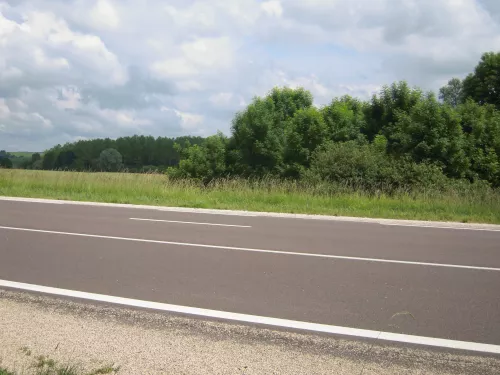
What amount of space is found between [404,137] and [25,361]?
84.5ft

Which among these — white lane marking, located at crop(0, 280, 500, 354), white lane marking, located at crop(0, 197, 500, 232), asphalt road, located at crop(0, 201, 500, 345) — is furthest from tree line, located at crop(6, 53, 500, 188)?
white lane marking, located at crop(0, 280, 500, 354)

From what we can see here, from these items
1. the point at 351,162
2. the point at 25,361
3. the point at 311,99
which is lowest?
the point at 25,361

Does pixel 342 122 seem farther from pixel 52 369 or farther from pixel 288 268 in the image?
pixel 52 369

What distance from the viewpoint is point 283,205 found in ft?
54.9

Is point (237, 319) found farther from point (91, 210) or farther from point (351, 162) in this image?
point (351, 162)

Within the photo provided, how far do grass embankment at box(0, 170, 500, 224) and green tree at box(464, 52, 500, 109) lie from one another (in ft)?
79.5

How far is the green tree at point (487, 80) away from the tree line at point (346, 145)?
0.08m

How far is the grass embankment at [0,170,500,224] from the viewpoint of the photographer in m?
15.3

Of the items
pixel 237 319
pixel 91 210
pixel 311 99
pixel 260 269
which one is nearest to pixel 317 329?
pixel 237 319

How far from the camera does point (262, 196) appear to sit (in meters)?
18.0

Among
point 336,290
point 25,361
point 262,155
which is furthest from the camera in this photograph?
point 262,155

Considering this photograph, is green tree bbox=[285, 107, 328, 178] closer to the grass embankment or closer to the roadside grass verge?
the grass embankment

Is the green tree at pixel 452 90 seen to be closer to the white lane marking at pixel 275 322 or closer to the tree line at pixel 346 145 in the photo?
the tree line at pixel 346 145

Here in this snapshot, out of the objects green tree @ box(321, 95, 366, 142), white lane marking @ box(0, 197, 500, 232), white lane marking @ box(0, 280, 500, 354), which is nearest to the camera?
white lane marking @ box(0, 280, 500, 354)
